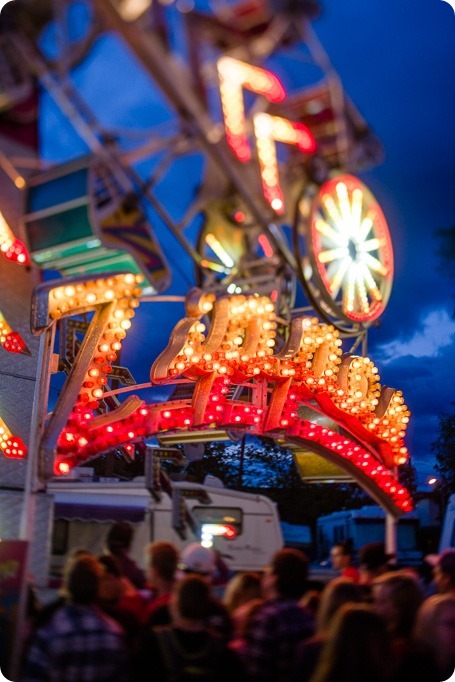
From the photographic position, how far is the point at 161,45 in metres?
5.37

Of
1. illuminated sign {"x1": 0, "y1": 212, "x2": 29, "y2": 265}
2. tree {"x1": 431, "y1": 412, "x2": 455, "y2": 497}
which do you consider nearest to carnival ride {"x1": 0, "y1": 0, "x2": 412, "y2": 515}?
illuminated sign {"x1": 0, "y1": 212, "x2": 29, "y2": 265}

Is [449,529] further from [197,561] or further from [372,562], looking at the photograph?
[197,561]

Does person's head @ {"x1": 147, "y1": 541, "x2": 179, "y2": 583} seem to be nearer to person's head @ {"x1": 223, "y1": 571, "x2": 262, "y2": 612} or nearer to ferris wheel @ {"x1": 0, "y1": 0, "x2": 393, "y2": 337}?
person's head @ {"x1": 223, "y1": 571, "x2": 262, "y2": 612}

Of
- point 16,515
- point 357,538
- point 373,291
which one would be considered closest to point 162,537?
point 16,515

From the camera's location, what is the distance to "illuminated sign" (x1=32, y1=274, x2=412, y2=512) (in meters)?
9.02

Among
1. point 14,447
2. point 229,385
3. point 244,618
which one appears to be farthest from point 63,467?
point 244,618

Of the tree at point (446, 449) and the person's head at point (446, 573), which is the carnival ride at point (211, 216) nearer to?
the person's head at point (446, 573)

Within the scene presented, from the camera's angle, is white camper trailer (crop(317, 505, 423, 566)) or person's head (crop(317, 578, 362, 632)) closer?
person's head (crop(317, 578, 362, 632))

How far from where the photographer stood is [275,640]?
4398mm

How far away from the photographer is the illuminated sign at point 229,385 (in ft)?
29.6

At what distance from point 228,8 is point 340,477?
10.5 m

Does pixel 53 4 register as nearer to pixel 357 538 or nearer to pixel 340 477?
pixel 340 477

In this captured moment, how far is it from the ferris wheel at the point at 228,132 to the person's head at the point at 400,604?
133 inches

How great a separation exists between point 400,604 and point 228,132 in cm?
382
